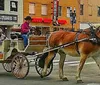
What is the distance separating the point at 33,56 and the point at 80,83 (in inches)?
99.4

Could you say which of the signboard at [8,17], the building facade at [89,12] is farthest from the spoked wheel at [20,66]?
the building facade at [89,12]

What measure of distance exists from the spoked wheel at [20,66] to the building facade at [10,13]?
30.9 meters

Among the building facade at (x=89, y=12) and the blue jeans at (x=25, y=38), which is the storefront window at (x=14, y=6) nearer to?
the building facade at (x=89, y=12)

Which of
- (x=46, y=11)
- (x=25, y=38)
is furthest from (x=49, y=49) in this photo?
(x=46, y=11)

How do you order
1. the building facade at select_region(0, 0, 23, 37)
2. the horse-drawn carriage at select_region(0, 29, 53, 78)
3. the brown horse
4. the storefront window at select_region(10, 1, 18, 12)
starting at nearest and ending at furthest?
the brown horse < the horse-drawn carriage at select_region(0, 29, 53, 78) < the building facade at select_region(0, 0, 23, 37) < the storefront window at select_region(10, 1, 18, 12)

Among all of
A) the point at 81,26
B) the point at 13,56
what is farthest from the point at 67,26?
the point at 13,56

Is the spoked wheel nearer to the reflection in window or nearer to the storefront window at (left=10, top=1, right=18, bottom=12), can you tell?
the storefront window at (left=10, top=1, right=18, bottom=12)

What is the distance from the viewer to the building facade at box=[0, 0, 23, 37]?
4362 centimetres

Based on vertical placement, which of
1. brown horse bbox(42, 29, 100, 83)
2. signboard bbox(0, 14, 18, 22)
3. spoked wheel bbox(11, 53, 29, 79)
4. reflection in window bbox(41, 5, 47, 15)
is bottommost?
spoked wheel bbox(11, 53, 29, 79)

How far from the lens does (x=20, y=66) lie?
12812mm

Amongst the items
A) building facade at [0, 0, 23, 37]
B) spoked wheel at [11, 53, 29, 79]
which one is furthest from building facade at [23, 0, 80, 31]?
spoked wheel at [11, 53, 29, 79]

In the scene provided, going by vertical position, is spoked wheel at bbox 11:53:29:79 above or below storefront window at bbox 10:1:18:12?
below

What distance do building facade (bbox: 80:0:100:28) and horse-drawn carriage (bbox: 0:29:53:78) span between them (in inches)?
1663

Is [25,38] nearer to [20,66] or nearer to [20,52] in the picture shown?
[20,52]
